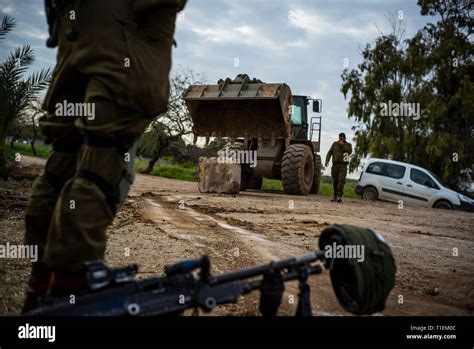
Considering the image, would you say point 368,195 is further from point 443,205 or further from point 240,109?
point 240,109

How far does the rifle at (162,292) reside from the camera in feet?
4.30

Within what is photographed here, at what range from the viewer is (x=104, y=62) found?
4.97 ft

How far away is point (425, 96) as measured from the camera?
21.5 m

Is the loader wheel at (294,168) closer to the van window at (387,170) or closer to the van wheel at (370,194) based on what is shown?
the van wheel at (370,194)

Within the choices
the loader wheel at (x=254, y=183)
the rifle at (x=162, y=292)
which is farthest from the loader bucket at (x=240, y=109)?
the rifle at (x=162, y=292)

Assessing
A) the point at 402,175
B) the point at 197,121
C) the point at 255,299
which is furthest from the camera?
the point at 402,175

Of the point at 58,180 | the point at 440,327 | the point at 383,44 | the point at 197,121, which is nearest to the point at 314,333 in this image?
the point at 440,327

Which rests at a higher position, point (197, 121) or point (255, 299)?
point (197, 121)

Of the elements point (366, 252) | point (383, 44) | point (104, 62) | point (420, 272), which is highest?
point (383, 44)

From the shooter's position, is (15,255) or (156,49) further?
(15,255)

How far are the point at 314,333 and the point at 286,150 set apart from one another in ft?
33.4

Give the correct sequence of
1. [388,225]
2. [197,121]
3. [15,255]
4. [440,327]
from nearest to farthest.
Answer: [440,327]
[15,255]
[388,225]
[197,121]

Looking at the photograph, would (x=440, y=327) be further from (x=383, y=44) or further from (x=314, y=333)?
(x=383, y=44)

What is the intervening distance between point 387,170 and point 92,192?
14212 millimetres
